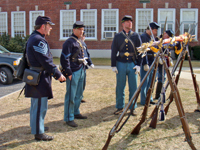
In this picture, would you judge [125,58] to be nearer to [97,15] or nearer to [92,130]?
[92,130]

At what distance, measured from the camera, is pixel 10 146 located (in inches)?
155

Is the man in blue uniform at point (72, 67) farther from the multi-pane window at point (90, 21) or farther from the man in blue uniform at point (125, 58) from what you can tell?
the multi-pane window at point (90, 21)

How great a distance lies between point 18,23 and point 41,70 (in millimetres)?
21157

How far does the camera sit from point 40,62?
13.1ft

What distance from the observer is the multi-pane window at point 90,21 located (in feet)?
72.2

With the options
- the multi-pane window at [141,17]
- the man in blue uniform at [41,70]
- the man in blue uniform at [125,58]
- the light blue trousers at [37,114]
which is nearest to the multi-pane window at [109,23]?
the multi-pane window at [141,17]

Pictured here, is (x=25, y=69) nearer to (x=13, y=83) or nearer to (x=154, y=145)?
(x=154, y=145)

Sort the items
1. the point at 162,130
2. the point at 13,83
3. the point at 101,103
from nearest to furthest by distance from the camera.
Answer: the point at 162,130
the point at 101,103
the point at 13,83

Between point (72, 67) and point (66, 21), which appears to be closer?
point (72, 67)

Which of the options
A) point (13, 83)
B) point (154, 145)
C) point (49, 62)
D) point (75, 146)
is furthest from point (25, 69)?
point (13, 83)

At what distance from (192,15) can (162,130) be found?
62.7 ft

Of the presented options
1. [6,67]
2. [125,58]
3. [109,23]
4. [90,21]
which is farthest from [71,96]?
[90,21]

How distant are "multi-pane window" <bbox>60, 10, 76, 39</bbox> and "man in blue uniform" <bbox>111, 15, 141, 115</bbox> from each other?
17.3 metres

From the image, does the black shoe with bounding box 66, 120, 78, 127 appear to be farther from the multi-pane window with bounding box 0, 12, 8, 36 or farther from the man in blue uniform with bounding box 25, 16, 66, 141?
Answer: the multi-pane window with bounding box 0, 12, 8, 36
